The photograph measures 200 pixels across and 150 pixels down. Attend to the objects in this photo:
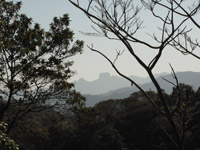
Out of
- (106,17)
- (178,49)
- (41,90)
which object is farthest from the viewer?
(41,90)

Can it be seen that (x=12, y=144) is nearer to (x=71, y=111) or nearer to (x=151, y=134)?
(x=71, y=111)

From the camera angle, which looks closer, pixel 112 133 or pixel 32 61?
pixel 32 61

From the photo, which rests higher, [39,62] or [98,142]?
[39,62]

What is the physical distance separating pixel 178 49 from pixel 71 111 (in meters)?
9.55

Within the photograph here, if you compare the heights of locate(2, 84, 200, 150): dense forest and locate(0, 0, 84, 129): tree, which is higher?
locate(0, 0, 84, 129): tree

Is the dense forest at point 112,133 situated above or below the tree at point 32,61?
below

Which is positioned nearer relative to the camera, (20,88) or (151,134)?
(20,88)

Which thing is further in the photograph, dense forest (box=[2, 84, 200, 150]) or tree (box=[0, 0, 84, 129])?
dense forest (box=[2, 84, 200, 150])

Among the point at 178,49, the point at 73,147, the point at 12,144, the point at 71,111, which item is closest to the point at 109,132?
the point at 73,147

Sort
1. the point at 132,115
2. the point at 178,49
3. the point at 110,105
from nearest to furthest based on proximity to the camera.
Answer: the point at 178,49 → the point at 132,115 → the point at 110,105

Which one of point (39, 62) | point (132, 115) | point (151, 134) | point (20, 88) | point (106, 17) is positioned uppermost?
point (39, 62)

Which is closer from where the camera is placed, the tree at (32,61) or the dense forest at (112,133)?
the tree at (32,61)

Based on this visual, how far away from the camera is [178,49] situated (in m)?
2.78

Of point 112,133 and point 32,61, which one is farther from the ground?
point 32,61
